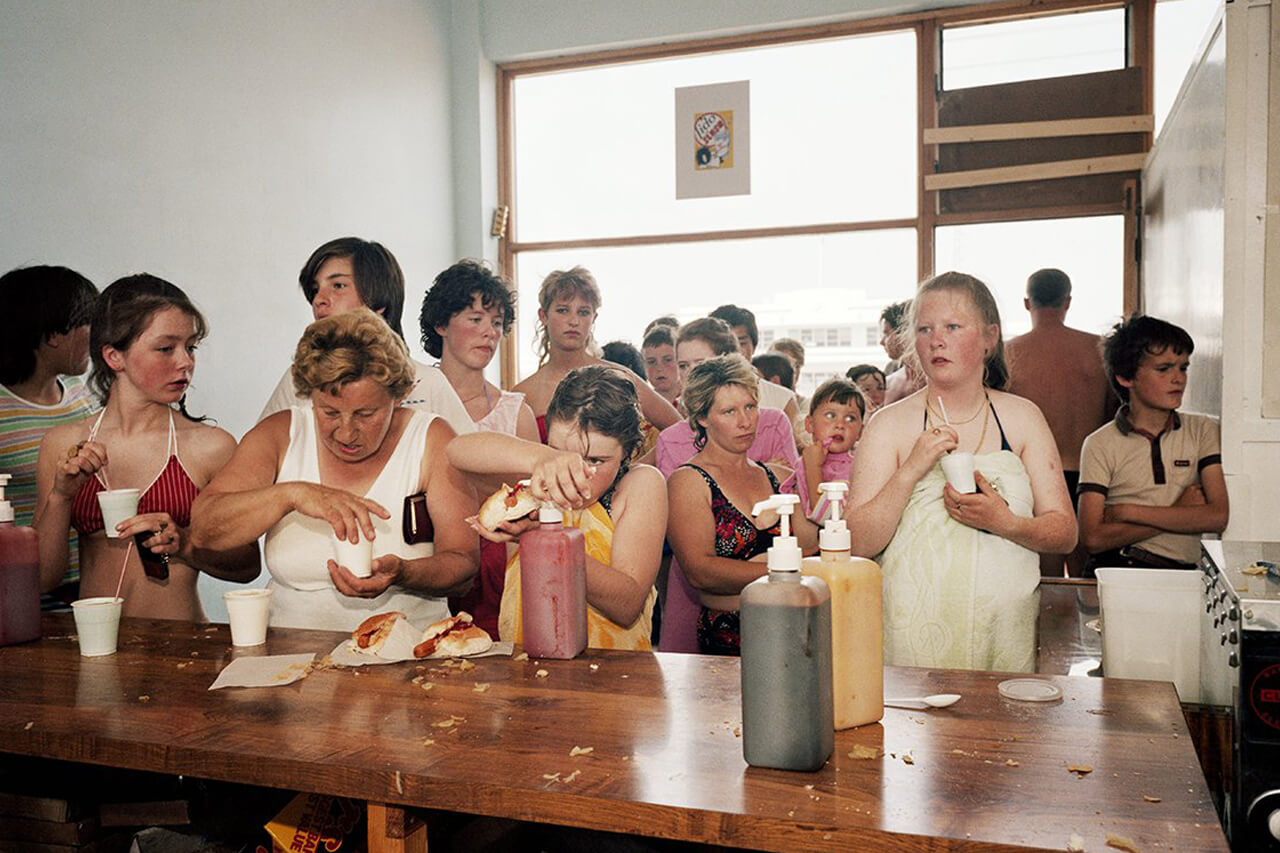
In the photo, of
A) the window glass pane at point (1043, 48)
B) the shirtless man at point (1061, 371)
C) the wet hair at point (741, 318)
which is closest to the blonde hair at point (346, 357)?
the wet hair at point (741, 318)

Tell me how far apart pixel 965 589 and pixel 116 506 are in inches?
63.6

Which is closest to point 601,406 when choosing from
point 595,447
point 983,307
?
point 595,447

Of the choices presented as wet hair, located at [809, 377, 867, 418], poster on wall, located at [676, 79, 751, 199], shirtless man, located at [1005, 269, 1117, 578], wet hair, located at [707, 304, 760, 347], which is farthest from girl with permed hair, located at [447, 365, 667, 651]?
poster on wall, located at [676, 79, 751, 199]

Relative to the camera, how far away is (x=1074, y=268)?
18.6ft

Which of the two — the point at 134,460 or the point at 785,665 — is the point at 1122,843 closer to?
the point at 785,665

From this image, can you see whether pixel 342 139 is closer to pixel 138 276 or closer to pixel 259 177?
pixel 259 177

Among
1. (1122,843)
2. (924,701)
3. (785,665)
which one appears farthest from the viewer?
(924,701)

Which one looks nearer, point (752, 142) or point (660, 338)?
point (660, 338)

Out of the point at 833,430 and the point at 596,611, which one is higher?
the point at 833,430

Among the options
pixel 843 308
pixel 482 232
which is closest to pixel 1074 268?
pixel 843 308

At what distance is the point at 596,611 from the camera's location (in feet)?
6.49

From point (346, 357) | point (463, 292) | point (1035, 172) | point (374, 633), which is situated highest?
point (1035, 172)

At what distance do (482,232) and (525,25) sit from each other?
1346 mm

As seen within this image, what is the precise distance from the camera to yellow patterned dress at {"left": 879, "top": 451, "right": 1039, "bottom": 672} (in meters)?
1.98
